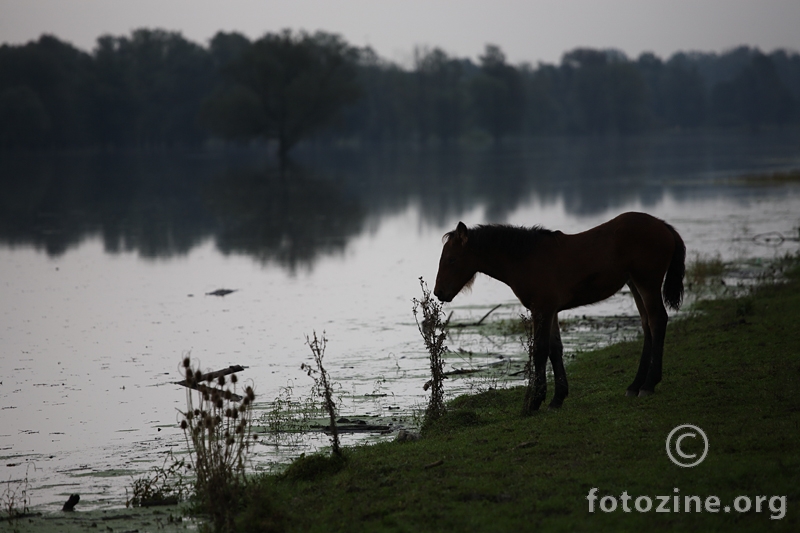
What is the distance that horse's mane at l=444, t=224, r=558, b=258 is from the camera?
339 inches

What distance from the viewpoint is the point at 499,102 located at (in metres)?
142

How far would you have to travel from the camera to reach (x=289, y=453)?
8.48 metres

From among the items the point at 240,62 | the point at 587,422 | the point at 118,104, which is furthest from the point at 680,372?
the point at 118,104

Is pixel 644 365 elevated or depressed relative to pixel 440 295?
depressed

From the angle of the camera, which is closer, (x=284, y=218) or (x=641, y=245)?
(x=641, y=245)

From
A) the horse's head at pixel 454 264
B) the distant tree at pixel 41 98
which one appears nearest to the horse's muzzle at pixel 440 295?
the horse's head at pixel 454 264

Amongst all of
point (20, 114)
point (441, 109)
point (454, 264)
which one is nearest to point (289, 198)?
point (454, 264)

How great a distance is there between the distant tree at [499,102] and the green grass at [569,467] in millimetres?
136019

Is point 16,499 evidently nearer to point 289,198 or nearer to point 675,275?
point 675,275

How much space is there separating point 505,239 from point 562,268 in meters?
0.61

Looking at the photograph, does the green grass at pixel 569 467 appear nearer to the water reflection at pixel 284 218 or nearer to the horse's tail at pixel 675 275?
the horse's tail at pixel 675 275

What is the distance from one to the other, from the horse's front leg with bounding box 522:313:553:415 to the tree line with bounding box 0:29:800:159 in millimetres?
78781

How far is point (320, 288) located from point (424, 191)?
30.3 m

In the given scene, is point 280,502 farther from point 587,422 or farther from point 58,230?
point 58,230
